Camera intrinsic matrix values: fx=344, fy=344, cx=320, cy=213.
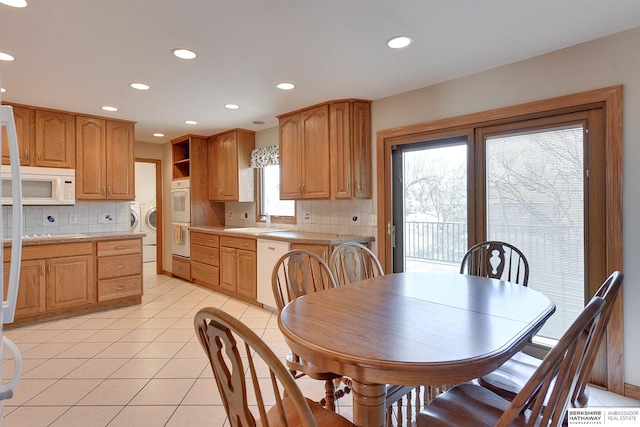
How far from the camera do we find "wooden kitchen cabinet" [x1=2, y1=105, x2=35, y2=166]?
361cm

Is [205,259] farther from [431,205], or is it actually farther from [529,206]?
[529,206]

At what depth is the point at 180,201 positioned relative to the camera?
5.50m

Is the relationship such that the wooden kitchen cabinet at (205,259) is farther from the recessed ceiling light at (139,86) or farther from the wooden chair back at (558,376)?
the wooden chair back at (558,376)

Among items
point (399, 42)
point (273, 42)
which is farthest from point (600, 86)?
point (273, 42)

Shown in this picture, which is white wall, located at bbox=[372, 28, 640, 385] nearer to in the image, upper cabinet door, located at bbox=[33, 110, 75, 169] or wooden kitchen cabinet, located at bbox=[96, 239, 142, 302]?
wooden kitchen cabinet, located at bbox=[96, 239, 142, 302]

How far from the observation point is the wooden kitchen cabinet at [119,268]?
3887 mm

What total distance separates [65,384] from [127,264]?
6.35 feet

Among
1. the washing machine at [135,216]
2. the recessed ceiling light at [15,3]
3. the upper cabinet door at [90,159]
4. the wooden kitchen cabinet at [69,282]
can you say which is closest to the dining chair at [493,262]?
the recessed ceiling light at [15,3]

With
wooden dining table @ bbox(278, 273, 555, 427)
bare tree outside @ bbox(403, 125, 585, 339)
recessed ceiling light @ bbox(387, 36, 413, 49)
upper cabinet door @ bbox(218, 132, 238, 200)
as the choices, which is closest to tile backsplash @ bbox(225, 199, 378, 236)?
bare tree outside @ bbox(403, 125, 585, 339)

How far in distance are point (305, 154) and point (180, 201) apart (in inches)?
107

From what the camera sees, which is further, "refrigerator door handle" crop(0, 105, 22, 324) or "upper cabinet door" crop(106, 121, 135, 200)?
"upper cabinet door" crop(106, 121, 135, 200)

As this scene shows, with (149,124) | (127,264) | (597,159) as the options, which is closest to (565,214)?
(597,159)

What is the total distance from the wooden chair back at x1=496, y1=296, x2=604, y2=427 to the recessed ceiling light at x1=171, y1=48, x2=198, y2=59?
257 cm

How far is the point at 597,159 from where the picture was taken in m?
2.23
